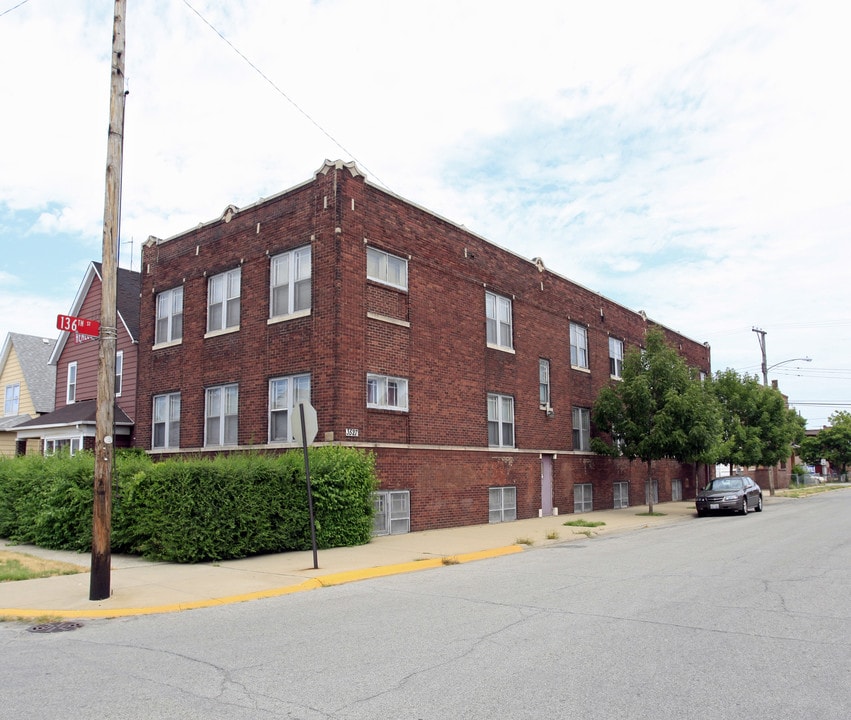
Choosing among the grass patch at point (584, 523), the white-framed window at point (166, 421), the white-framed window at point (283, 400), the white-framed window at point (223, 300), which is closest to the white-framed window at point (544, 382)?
the grass patch at point (584, 523)

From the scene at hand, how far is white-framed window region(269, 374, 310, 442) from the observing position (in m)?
17.9

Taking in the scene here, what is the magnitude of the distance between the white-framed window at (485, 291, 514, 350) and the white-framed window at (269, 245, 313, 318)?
20.3 feet

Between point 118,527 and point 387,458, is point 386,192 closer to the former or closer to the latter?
point 387,458

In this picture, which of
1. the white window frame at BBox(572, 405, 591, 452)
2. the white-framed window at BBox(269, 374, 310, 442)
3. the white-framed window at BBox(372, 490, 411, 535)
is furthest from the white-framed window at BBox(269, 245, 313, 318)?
the white window frame at BBox(572, 405, 591, 452)

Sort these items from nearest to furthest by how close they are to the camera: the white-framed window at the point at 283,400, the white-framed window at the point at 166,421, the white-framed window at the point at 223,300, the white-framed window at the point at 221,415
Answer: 1. the white-framed window at the point at 283,400
2. the white-framed window at the point at 221,415
3. the white-framed window at the point at 223,300
4. the white-framed window at the point at 166,421

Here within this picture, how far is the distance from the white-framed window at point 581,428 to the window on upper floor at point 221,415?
1230 cm

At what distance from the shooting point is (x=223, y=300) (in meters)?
20.6

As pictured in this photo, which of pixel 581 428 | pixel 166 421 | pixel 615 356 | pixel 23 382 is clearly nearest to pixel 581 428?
pixel 581 428

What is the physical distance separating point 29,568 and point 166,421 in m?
9.99

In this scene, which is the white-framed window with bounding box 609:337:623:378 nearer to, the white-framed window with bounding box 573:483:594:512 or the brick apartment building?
the brick apartment building

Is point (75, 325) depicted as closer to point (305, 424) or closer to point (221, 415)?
point (305, 424)

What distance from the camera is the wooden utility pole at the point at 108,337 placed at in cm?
973

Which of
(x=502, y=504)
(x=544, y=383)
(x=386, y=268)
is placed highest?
(x=386, y=268)

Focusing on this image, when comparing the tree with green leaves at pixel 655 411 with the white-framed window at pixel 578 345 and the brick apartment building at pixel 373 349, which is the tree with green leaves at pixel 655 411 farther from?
the brick apartment building at pixel 373 349
